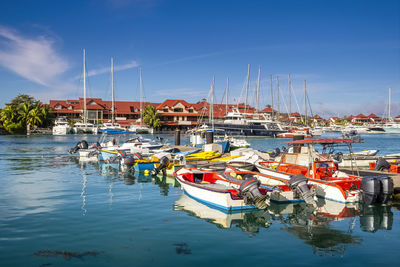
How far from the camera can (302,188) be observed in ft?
44.0

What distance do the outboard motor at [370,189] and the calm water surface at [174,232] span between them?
16.0 inches

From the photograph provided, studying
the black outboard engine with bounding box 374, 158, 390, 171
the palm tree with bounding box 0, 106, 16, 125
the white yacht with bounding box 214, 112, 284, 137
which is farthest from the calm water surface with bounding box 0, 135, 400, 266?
the palm tree with bounding box 0, 106, 16, 125

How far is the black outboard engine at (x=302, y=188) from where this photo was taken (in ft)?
43.4

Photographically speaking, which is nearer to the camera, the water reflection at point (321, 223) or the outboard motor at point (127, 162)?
the water reflection at point (321, 223)

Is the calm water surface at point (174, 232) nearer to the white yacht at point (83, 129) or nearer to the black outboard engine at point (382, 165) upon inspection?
the black outboard engine at point (382, 165)

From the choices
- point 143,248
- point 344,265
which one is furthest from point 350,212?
point 143,248

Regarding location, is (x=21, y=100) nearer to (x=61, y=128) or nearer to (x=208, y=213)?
(x=61, y=128)

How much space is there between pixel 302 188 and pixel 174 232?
6209mm

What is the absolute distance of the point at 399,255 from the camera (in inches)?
335

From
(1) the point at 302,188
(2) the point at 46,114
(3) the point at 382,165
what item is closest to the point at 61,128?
(2) the point at 46,114

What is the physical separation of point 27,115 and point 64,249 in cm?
8814

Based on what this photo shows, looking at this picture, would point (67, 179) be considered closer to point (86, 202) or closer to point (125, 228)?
point (86, 202)

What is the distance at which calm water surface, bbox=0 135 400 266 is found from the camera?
8156 mm

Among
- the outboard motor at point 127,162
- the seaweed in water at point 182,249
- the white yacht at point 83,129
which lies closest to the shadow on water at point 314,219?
the seaweed in water at point 182,249
